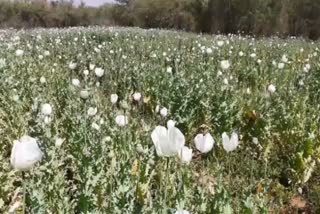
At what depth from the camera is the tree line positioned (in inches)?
973

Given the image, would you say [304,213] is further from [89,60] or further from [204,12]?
[204,12]

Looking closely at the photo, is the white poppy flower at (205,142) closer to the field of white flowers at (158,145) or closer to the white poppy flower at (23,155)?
the field of white flowers at (158,145)

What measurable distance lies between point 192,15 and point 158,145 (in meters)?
29.9

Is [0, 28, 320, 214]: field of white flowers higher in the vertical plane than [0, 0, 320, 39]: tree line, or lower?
lower

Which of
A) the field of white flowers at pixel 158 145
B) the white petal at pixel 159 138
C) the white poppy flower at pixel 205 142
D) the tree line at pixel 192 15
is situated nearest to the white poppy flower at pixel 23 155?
the field of white flowers at pixel 158 145

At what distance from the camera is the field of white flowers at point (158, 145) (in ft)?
9.00

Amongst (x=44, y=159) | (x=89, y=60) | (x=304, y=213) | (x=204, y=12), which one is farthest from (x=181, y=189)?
(x=204, y=12)

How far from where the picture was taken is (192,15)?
103 ft

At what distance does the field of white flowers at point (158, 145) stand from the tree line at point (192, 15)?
1469cm

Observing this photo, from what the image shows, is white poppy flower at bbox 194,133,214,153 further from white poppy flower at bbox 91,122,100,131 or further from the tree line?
the tree line

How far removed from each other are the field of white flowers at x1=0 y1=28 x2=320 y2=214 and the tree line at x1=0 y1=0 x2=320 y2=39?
14.7 metres

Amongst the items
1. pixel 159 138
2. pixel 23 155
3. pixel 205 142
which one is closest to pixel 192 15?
pixel 205 142

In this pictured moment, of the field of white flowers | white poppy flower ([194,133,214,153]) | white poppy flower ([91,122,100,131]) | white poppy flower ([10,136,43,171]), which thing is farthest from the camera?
white poppy flower ([91,122,100,131])

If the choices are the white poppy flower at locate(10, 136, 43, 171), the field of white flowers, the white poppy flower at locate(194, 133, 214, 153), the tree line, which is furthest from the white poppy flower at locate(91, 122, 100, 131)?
the tree line
